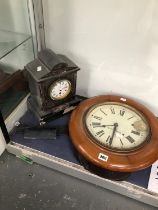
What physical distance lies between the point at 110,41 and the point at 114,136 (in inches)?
14.4

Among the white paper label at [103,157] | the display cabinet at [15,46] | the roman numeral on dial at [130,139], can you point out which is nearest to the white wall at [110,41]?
the display cabinet at [15,46]

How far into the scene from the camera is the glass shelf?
0.88 metres

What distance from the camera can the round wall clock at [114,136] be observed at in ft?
2.22

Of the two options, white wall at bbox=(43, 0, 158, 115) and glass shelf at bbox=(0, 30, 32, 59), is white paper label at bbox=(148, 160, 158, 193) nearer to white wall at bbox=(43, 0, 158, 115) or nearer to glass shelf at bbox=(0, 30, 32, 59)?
white wall at bbox=(43, 0, 158, 115)

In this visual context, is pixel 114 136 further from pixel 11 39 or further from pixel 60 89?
pixel 11 39

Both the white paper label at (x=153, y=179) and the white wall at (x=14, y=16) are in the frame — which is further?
the white wall at (x=14, y=16)

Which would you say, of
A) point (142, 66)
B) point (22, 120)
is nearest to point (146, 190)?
point (142, 66)

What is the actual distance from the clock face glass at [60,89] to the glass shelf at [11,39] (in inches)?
9.6

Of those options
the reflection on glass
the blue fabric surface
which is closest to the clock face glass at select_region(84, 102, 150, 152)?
the blue fabric surface

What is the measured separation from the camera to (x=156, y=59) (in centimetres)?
81

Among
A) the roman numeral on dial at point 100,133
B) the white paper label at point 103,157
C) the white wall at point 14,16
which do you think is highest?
the white wall at point 14,16

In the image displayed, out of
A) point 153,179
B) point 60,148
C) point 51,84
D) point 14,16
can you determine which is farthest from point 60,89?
point 153,179

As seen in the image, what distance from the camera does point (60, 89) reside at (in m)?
0.86

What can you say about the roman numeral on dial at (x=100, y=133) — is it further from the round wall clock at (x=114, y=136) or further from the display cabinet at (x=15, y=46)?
the display cabinet at (x=15, y=46)
